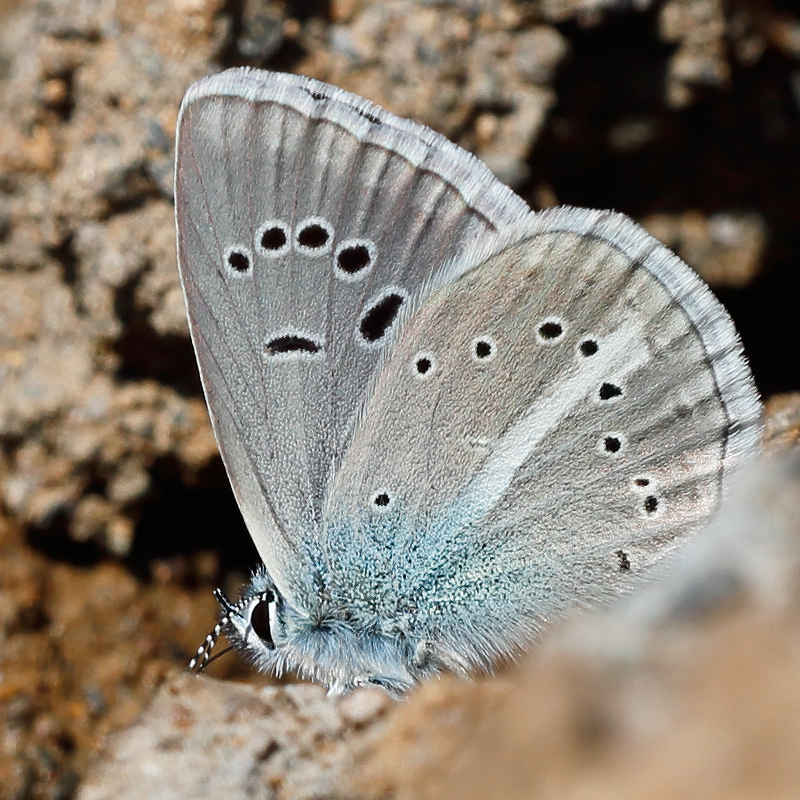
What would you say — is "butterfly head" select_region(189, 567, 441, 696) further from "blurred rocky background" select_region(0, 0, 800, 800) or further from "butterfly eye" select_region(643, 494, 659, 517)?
"butterfly eye" select_region(643, 494, 659, 517)

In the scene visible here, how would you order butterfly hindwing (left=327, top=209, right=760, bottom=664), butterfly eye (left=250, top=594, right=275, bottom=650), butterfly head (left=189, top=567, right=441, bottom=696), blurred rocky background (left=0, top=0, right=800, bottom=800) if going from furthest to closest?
blurred rocky background (left=0, top=0, right=800, bottom=800) < butterfly eye (left=250, top=594, right=275, bottom=650) < butterfly head (left=189, top=567, right=441, bottom=696) < butterfly hindwing (left=327, top=209, right=760, bottom=664)

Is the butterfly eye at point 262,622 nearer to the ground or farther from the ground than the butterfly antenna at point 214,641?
farther from the ground

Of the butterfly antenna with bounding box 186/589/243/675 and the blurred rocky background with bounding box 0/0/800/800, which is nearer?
the butterfly antenna with bounding box 186/589/243/675

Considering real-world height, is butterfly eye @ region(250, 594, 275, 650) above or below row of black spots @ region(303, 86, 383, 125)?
below

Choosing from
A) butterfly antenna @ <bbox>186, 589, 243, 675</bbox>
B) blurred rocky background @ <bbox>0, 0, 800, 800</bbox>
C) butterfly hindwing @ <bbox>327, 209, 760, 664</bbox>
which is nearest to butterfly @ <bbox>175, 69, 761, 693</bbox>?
butterfly hindwing @ <bbox>327, 209, 760, 664</bbox>

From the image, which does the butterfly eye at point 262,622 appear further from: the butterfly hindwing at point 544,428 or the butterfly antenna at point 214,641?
the butterfly hindwing at point 544,428

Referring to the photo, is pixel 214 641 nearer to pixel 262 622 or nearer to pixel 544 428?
pixel 262 622

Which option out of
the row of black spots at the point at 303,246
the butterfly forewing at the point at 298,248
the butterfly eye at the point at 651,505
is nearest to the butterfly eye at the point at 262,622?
the butterfly forewing at the point at 298,248
